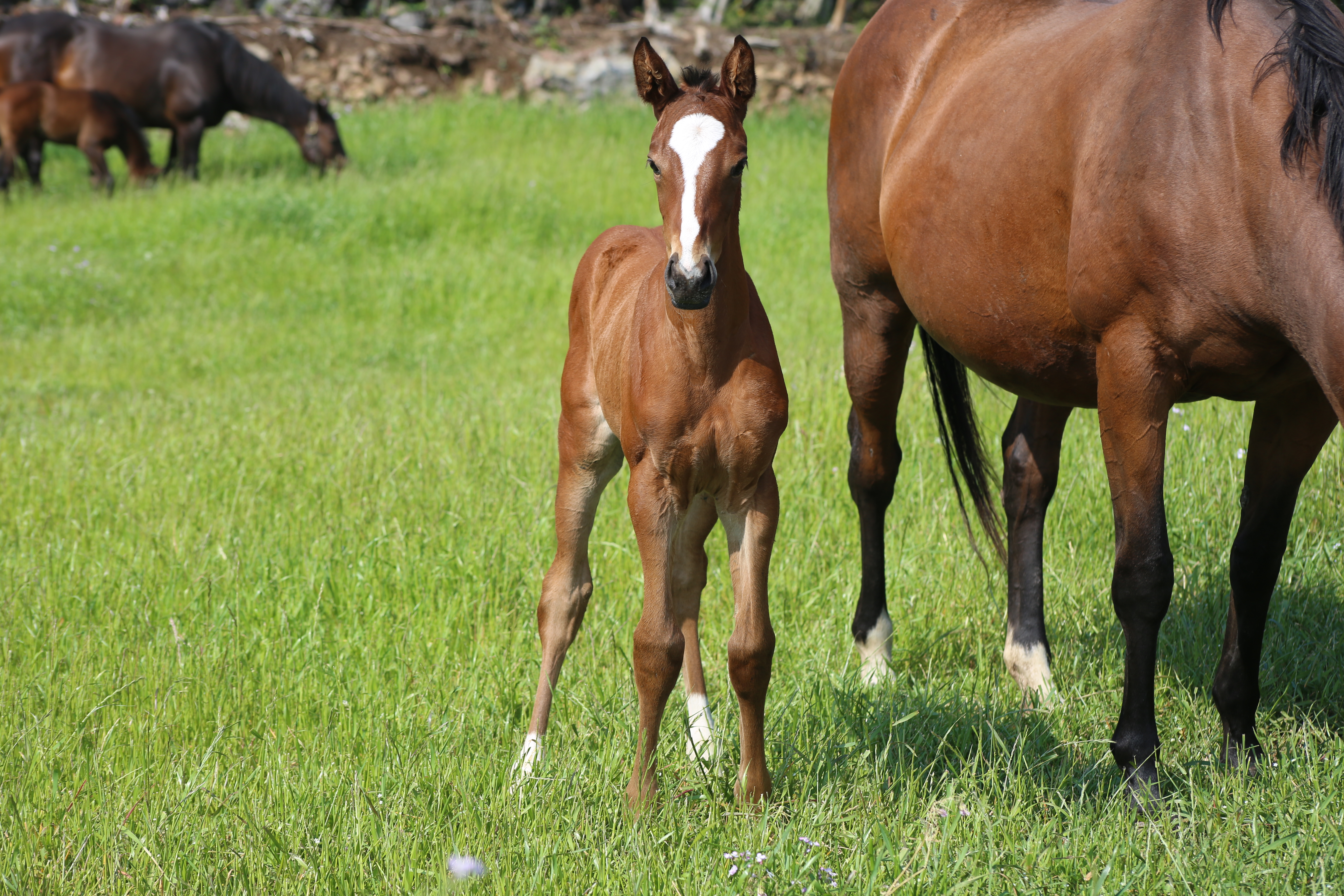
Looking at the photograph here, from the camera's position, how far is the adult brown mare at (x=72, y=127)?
12430 millimetres

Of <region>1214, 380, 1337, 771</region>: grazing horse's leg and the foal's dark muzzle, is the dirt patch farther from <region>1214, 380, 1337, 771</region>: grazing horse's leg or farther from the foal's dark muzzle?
the foal's dark muzzle

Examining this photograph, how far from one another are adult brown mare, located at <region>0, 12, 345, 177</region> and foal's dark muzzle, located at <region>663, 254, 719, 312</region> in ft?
40.6

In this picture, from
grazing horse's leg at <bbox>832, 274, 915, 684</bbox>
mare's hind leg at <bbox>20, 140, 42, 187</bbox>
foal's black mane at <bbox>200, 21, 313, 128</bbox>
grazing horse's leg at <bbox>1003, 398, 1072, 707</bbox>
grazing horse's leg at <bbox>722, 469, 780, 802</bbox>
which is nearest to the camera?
grazing horse's leg at <bbox>722, 469, 780, 802</bbox>

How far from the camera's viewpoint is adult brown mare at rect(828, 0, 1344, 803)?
232cm

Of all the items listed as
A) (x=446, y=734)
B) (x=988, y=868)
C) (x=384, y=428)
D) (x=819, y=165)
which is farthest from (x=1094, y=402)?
(x=819, y=165)

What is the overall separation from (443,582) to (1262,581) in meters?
2.58

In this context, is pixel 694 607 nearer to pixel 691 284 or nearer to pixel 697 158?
pixel 691 284

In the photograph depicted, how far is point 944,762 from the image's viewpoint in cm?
282

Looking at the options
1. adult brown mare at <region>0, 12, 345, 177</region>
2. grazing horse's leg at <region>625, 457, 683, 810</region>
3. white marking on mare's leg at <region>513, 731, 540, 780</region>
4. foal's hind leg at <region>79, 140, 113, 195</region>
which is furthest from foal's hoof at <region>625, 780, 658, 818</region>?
foal's hind leg at <region>79, 140, 113, 195</region>

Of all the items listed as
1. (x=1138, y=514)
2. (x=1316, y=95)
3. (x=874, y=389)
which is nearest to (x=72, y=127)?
(x=874, y=389)

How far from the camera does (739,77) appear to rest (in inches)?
88.3

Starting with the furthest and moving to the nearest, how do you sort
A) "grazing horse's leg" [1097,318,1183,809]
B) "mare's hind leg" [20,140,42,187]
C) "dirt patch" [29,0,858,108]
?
"dirt patch" [29,0,858,108] → "mare's hind leg" [20,140,42,187] → "grazing horse's leg" [1097,318,1183,809]

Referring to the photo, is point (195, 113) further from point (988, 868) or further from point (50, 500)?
point (988, 868)

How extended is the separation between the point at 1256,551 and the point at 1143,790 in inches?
30.4
